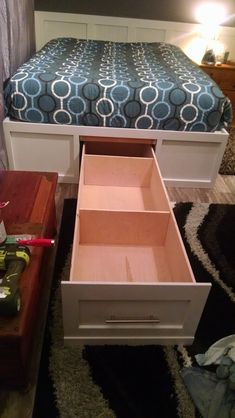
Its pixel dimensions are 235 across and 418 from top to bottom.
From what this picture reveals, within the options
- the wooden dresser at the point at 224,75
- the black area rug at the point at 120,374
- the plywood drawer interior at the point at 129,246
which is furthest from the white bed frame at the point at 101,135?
the wooden dresser at the point at 224,75

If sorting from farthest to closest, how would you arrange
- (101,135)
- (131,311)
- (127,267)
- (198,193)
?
(198,193) < (101,135) < (127,267) < (131,311)

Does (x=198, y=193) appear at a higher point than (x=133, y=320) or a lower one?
lower

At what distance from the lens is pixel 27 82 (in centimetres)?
175

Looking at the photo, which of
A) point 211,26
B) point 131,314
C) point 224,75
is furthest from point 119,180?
point 211,26

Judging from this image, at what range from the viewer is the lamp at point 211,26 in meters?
3.45

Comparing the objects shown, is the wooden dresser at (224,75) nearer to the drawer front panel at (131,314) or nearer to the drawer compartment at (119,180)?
the drawer compartment at (119,180)

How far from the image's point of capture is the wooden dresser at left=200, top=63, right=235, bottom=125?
10.9 ft

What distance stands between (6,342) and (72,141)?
1.44 metres

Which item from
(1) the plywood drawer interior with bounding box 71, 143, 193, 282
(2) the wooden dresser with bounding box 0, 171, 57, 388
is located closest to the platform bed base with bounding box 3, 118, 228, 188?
(1) the plywood drawer interior with bounding box 71, 143, 193, 282

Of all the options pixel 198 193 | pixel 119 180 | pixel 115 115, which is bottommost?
pixel 198 193

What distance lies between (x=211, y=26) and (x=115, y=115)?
2721mm

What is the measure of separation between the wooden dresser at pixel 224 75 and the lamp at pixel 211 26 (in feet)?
0.52

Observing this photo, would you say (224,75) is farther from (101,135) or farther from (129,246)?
(129,246)

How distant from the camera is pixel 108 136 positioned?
1.91 m
